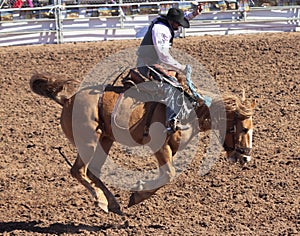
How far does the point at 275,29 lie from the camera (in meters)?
15.7

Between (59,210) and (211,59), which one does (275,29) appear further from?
(59,210)

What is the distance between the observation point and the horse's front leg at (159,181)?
6860mm

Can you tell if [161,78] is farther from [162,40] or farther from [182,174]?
[182,174]

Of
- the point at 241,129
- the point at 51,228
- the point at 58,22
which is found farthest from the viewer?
the point at 58,22

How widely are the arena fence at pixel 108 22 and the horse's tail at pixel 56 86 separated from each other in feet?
24.6

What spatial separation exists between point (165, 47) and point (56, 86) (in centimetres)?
134

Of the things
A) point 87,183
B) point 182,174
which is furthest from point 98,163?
point 182,174

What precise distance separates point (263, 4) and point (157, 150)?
1070 cm

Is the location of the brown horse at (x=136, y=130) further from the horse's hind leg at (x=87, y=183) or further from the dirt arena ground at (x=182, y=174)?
the dirt arena ground at (x=182, y=174)

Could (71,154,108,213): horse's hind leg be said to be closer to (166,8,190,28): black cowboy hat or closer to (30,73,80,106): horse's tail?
(30,73,80,106): horse's tail

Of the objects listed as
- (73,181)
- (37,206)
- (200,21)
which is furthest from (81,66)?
(37,206)

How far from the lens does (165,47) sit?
6906mm

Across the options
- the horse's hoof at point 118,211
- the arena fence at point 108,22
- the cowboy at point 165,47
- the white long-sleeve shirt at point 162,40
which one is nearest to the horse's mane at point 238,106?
the cowboy at point 165,47

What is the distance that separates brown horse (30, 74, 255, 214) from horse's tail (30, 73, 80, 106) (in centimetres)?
7
